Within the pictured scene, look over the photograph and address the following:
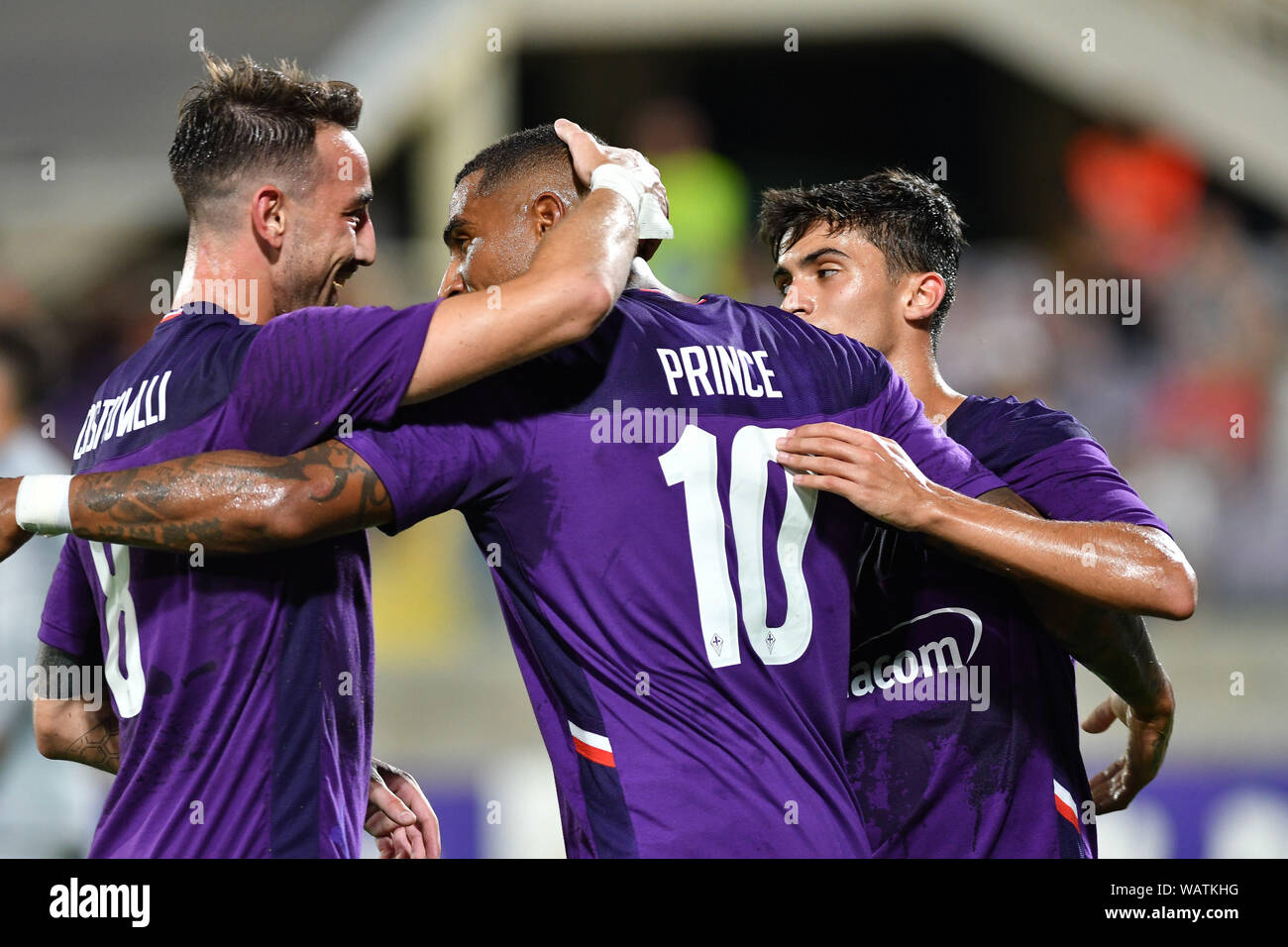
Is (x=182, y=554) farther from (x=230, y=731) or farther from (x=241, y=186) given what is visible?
(x=241, y=186)

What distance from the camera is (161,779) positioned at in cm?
308

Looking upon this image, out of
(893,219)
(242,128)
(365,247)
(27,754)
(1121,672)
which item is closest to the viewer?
(242,128)

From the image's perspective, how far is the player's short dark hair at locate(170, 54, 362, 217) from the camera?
3.41m

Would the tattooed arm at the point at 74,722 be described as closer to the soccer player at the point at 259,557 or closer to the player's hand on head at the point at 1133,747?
the soccer player at the point at 259,557

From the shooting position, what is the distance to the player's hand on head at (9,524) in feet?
9.66

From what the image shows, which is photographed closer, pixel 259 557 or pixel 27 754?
pixel 259 557

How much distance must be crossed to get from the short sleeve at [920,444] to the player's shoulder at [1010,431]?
0.80ft

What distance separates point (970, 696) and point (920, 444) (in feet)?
2.32

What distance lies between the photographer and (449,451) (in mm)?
2922

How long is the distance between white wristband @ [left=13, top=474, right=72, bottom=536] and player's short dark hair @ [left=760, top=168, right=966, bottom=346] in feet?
7.33

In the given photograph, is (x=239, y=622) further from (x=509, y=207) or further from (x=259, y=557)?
(x=509, y=207)

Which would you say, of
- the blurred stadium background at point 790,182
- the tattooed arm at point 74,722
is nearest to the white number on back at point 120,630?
the tattooed arm at point 74,722

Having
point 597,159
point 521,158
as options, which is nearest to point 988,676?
point 597,159

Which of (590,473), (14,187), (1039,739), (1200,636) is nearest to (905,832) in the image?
(1039,739)
